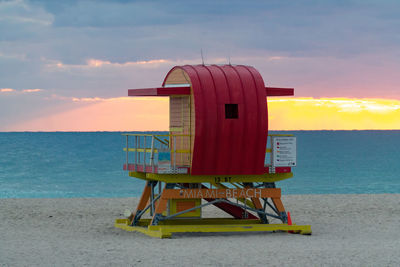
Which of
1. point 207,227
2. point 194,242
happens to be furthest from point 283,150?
point 194,242

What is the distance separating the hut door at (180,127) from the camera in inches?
790

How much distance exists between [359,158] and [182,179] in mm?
84023

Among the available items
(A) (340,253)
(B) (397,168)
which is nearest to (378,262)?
(A) (340,253)

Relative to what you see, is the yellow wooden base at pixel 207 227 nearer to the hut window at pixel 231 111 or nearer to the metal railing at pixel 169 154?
the metal railing at pixel 169 154

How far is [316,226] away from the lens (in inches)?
915

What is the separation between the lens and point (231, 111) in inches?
779

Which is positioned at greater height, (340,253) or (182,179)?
(182,179)

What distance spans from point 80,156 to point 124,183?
42.7 m

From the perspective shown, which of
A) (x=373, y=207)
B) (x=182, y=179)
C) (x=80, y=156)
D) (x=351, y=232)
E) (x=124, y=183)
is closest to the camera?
(x=182, y=179)

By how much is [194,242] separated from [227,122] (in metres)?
3.27

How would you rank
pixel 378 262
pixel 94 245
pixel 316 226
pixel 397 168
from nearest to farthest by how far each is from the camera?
pixel 378 262
pixel 94 245
pixel 316 226
pixel 397 168

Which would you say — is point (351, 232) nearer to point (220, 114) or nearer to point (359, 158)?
point (220, 114)

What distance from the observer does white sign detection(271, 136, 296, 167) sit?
68.7 ft

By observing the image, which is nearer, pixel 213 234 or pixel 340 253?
pixel 340 253
